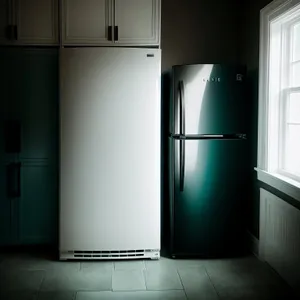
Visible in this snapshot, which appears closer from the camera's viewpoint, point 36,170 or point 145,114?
point 145,114

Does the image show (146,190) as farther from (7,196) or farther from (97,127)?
(7,196)

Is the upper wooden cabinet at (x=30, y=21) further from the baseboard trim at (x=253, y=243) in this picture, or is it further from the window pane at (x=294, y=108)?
the baseboard trim at (x=253, y=243)

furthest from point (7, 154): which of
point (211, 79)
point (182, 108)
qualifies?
point (211, 79)

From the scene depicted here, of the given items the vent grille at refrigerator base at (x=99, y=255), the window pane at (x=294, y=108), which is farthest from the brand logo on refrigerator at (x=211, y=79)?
the vent grille at refrigerator base at (x=99, y=255)

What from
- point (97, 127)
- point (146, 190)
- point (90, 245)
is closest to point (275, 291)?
point (146, 190)

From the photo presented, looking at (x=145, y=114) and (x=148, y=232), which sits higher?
(x=145, y=114)

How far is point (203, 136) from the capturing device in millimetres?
3707

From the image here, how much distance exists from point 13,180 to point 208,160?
1685mm

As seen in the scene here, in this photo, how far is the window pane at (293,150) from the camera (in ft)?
11.2

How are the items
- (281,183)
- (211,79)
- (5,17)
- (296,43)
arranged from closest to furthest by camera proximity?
(281,183) < (296,43) < (211,79) < (5,17)

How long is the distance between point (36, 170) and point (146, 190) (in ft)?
3.35

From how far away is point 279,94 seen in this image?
3564 mm

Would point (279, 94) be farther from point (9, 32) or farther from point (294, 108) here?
point (9, 32)

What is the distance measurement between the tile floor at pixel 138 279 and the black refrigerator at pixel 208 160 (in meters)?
0.20
